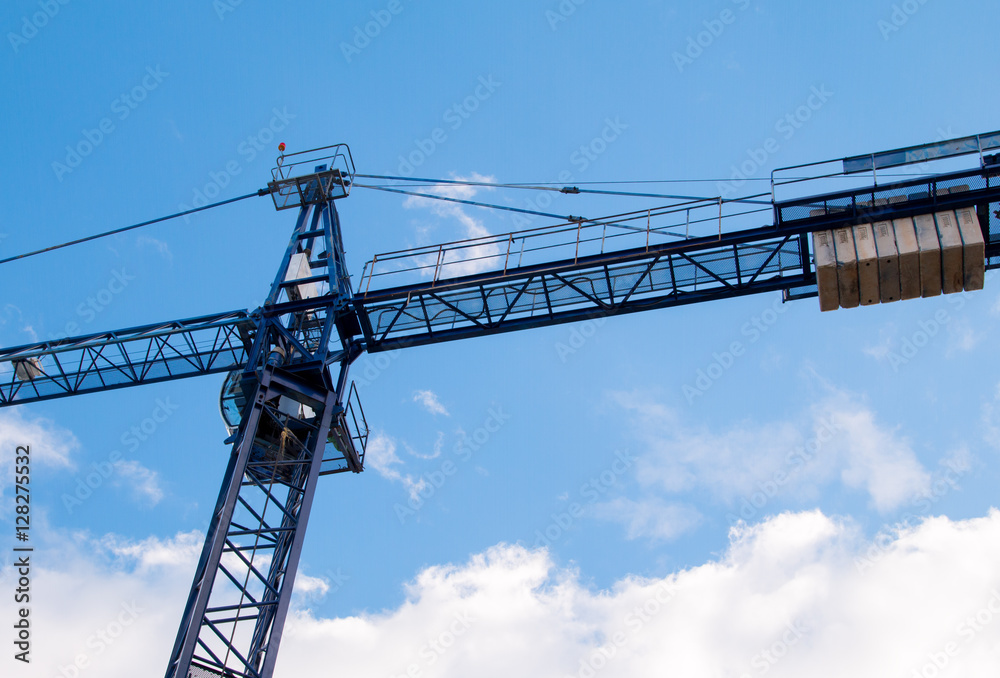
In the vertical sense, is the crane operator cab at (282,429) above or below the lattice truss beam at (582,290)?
below

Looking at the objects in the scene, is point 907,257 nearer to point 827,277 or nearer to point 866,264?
point 866,264

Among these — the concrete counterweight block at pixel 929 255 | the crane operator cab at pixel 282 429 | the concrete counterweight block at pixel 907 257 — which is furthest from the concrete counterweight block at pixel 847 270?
the crane operator cab at pixel 282 429

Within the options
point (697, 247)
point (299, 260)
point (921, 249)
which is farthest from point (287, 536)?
point (921, 249)

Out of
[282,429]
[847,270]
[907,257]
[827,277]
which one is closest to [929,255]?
[907,257]

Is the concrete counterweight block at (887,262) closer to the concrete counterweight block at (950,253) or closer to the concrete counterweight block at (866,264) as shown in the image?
the concrete counterweight block at (866,264)

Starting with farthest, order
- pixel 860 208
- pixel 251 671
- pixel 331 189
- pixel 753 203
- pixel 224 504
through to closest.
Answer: pixel 331 189
pixel 753 203
pixel 860 208
pixel 224 504
pixel 251 671

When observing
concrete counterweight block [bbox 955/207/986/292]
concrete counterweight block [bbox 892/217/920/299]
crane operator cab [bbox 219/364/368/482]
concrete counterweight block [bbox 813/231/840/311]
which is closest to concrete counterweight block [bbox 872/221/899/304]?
concrete counterweight block [bbox 892/217/920/299]

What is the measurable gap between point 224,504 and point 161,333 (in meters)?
6.03

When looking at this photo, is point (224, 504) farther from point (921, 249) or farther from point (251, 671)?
point (921, 249)

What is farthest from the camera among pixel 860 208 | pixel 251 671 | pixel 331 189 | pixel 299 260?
pixel 331 189

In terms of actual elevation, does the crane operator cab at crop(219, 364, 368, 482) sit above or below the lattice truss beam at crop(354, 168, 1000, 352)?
below

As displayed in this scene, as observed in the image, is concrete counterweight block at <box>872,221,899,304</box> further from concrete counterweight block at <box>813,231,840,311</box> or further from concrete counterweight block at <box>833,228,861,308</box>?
concrete counterweight block at <box>813,231,840,311</box>

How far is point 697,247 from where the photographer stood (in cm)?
2020

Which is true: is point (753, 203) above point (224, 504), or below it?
above
